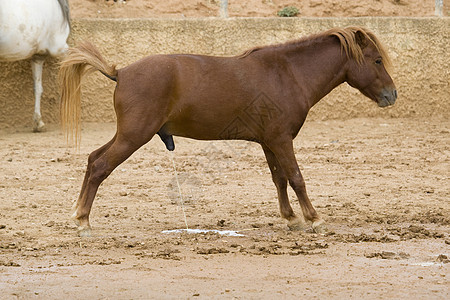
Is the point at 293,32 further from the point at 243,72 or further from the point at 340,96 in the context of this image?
the point at 243,72

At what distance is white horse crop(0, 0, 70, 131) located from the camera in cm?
1040

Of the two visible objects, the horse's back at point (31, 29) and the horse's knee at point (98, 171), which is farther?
the horse's back at point (31, 29)

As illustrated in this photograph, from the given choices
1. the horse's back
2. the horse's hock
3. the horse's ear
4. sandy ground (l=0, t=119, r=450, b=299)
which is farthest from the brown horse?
the horse's hock

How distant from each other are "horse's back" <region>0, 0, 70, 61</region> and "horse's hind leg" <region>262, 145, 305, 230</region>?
18.0 feet

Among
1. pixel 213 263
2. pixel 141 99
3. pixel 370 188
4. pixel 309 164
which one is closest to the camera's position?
pixel 213 263

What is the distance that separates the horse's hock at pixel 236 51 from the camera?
1151 cm

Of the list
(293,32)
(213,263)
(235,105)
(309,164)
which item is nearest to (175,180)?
(309,164)

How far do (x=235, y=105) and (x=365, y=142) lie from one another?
16.9 feet

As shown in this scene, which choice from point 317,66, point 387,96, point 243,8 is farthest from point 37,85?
point 387,96

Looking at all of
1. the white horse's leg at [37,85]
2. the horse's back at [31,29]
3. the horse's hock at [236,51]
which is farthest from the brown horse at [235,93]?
the horse's hock at [236,51]

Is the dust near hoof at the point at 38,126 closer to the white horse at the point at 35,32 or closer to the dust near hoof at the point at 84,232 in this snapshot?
the white horse at the point at 35,32

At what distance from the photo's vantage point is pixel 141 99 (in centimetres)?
581

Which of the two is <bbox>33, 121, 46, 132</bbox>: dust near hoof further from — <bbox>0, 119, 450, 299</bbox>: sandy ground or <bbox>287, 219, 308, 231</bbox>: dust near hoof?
<bbox>287, 219, 308, 231</bbox>: dust near hoof

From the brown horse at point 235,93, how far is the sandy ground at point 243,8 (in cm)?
867
